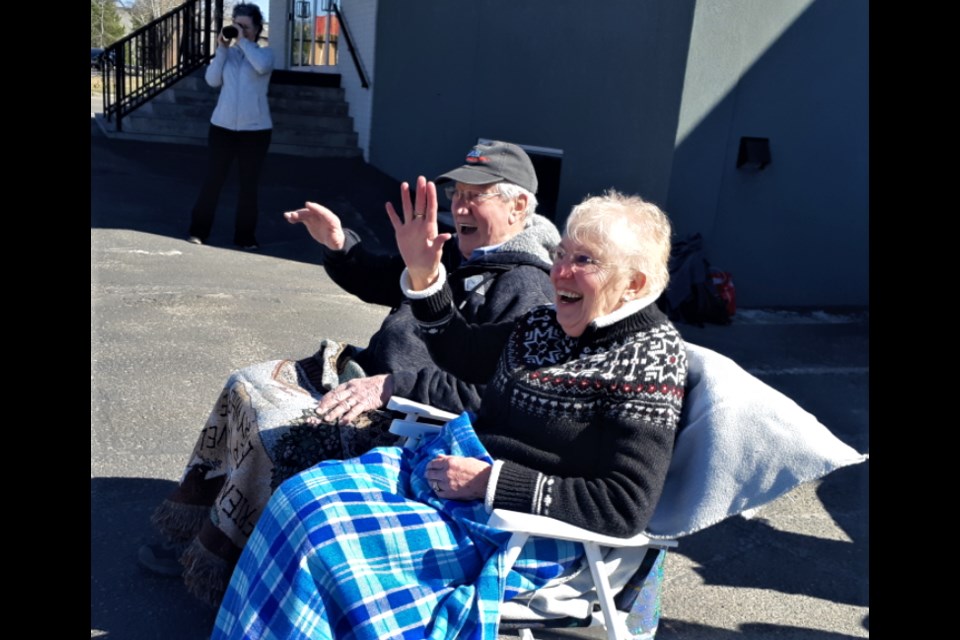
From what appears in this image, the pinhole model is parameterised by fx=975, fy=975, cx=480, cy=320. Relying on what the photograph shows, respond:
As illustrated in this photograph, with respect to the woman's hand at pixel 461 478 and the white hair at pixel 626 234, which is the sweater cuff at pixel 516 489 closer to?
the woman's hand at pixel 461 478

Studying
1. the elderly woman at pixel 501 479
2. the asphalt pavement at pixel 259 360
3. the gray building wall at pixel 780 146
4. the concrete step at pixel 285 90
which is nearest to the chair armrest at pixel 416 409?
the elderly woman at pixel 501 479

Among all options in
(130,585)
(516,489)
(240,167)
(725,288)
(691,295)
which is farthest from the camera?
(240,167)

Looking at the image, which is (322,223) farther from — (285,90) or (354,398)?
(285,90)

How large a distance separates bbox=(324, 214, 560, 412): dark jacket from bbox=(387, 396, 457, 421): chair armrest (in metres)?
0.09

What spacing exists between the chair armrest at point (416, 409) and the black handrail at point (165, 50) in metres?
10.9

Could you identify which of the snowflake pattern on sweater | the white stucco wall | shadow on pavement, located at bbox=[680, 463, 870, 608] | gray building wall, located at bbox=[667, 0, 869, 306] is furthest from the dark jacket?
the white stucco wall

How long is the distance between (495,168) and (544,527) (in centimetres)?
137

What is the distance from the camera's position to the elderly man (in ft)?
9.29

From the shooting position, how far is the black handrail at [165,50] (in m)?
13.0

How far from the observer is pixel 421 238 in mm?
2703

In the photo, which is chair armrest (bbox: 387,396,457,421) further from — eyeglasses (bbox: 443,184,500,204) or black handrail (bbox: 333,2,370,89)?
black handrail (bbox: 333,2,370,89)

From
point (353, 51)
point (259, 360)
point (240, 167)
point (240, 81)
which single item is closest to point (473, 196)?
point (259, 360)

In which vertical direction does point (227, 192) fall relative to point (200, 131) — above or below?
below
